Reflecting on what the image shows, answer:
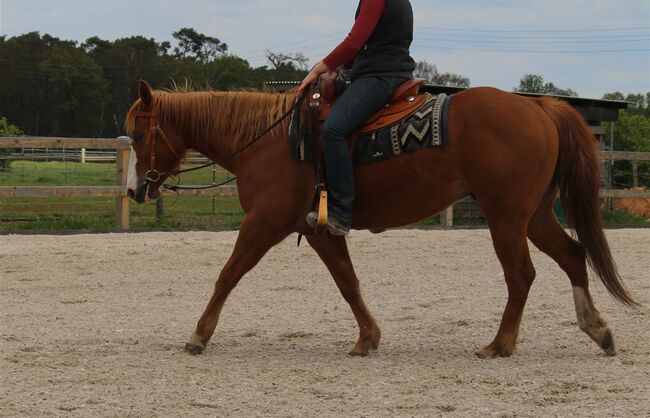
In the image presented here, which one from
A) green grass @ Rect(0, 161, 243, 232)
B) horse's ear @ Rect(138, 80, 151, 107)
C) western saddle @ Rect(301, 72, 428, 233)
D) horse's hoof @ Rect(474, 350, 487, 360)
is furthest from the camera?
green grass @ Rect(0, 161, 243, 232)

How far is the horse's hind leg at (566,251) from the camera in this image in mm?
5715

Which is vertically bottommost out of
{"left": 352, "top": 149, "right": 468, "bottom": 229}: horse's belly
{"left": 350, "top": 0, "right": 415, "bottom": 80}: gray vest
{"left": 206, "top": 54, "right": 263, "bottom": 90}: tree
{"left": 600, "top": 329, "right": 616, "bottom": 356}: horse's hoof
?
{"left": 600, "top": 329, "right": 616, "bottom": 356}: horse's hoof

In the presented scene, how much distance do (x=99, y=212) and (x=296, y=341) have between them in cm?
1149

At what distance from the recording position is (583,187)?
18.9 feet

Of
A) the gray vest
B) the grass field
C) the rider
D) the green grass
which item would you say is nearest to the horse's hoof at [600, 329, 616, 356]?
the rider

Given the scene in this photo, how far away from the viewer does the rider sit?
220 inches

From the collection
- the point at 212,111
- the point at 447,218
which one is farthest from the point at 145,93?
the point at 447,218

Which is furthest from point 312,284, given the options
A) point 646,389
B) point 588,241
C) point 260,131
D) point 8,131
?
point 8,131

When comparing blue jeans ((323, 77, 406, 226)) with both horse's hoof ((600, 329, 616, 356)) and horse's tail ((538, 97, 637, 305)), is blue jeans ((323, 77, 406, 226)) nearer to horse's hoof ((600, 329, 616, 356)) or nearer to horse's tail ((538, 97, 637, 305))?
horse's tail ((538, 97, 637, 305))

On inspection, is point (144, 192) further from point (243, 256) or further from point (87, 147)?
point (87, 147)

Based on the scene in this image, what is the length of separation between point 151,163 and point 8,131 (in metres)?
27.6

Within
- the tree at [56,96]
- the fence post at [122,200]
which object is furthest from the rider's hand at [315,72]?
the tree at [56,96]

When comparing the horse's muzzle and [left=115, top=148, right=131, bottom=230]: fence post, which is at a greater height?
the horse's muzzle

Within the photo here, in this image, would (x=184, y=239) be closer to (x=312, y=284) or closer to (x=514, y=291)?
(x=312, y=284)
